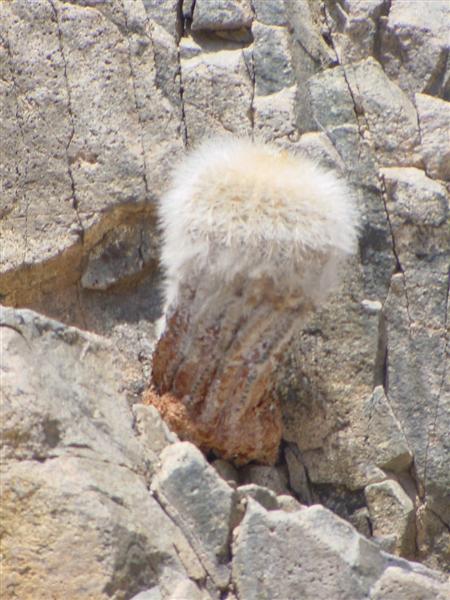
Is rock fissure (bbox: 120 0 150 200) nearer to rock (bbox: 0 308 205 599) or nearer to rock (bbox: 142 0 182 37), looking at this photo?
rock (bbox: 142 0 182 37)

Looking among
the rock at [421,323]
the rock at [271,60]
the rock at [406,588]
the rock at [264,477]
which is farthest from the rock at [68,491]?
the rock at [271,60]

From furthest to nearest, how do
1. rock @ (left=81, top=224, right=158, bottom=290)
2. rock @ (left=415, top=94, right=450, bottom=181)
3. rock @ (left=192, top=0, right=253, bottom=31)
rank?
rock @ (left=192, top=0, right=253, bottom=31) → rock @ (left=415, top=94, right=450, bottom=181) → rock @ (left=81, top=224, right=158, bottom=290)

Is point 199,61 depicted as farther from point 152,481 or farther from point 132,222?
point 152,481

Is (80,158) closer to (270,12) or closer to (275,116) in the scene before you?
(275,116)

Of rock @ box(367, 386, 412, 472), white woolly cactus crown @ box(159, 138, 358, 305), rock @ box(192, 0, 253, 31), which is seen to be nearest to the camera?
white woolly cactus crown @ box(159, 138, 358, 305)

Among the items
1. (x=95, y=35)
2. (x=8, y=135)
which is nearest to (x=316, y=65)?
(x=95, y=35)

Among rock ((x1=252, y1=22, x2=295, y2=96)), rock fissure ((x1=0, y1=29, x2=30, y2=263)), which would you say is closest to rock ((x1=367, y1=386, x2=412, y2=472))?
rock ((x1=252, y1=22, x2=295, y2=96))

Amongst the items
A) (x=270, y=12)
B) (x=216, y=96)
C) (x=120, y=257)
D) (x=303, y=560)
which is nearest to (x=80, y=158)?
(x=120, y=257)
